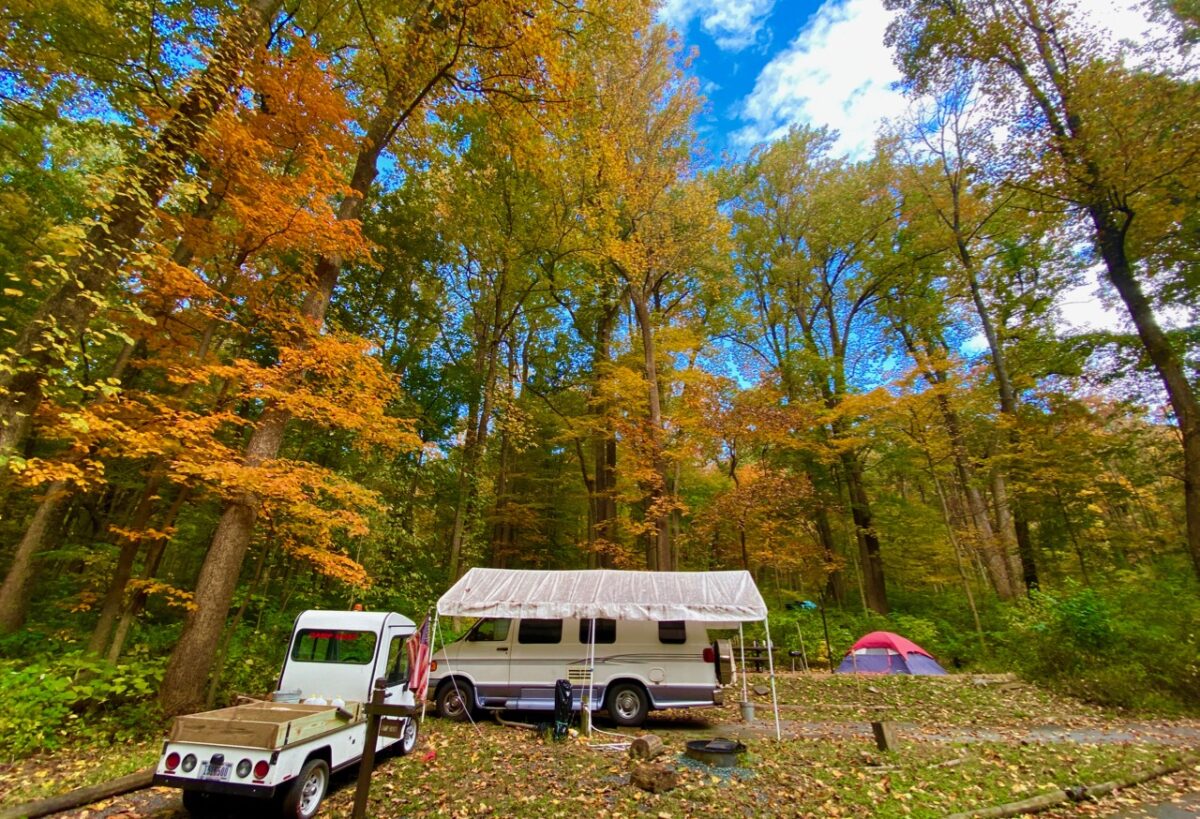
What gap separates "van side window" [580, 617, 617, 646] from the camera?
8922 millimetres

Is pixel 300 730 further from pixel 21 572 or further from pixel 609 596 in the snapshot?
pixel 21 572

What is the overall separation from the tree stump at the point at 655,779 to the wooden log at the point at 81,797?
197 inches

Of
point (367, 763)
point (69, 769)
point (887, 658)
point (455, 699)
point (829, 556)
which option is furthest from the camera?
point (829, 556)

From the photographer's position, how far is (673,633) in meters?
8.77

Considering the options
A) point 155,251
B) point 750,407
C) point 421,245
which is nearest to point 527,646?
point 155,251

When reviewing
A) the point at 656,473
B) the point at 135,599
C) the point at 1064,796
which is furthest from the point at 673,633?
the point at 135,599

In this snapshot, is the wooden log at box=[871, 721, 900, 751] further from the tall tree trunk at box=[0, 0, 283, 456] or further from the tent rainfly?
the tall tree trunk at box=[0, 0, 283, 456]

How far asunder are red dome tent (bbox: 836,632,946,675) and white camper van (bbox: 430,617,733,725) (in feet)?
19.3

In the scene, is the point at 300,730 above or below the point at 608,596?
below

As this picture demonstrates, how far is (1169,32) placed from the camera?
948 centimetres

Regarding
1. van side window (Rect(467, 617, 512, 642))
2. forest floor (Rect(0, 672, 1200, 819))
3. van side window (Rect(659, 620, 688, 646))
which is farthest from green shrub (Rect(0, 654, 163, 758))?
van side window (Rect(659, 620, 688, 646))

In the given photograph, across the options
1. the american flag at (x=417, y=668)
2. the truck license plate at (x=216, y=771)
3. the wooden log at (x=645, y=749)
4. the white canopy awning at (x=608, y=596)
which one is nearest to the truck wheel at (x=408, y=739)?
the american flag at (x=417, y=668)

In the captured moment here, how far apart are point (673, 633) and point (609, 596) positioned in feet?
4.84

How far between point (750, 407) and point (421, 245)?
1178cm
